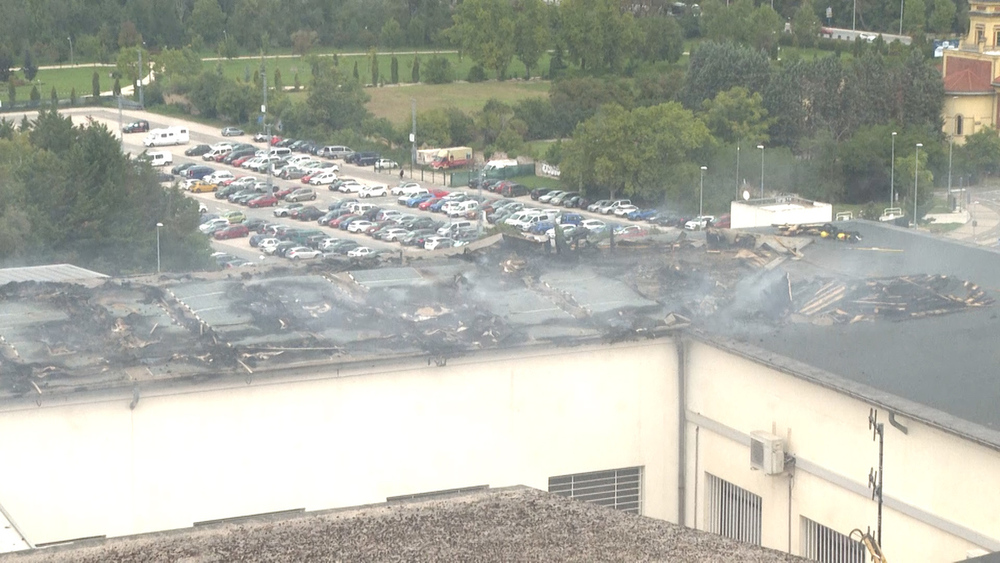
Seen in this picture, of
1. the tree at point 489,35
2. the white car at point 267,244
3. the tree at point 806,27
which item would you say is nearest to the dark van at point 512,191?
the white car at point 267,244

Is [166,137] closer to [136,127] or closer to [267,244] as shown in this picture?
[136,127]

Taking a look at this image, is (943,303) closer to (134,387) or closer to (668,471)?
(668,471)

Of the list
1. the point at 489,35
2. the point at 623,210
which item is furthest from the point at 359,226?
the point at 489,35

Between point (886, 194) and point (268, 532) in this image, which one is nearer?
point (268, 532)

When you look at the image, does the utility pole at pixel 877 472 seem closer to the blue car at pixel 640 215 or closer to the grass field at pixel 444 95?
the blue car at pixel 640 215

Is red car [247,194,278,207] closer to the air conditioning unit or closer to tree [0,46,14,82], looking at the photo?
tree [0,46,14,82]

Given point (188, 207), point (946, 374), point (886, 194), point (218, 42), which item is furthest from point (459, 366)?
point (218, 42)
